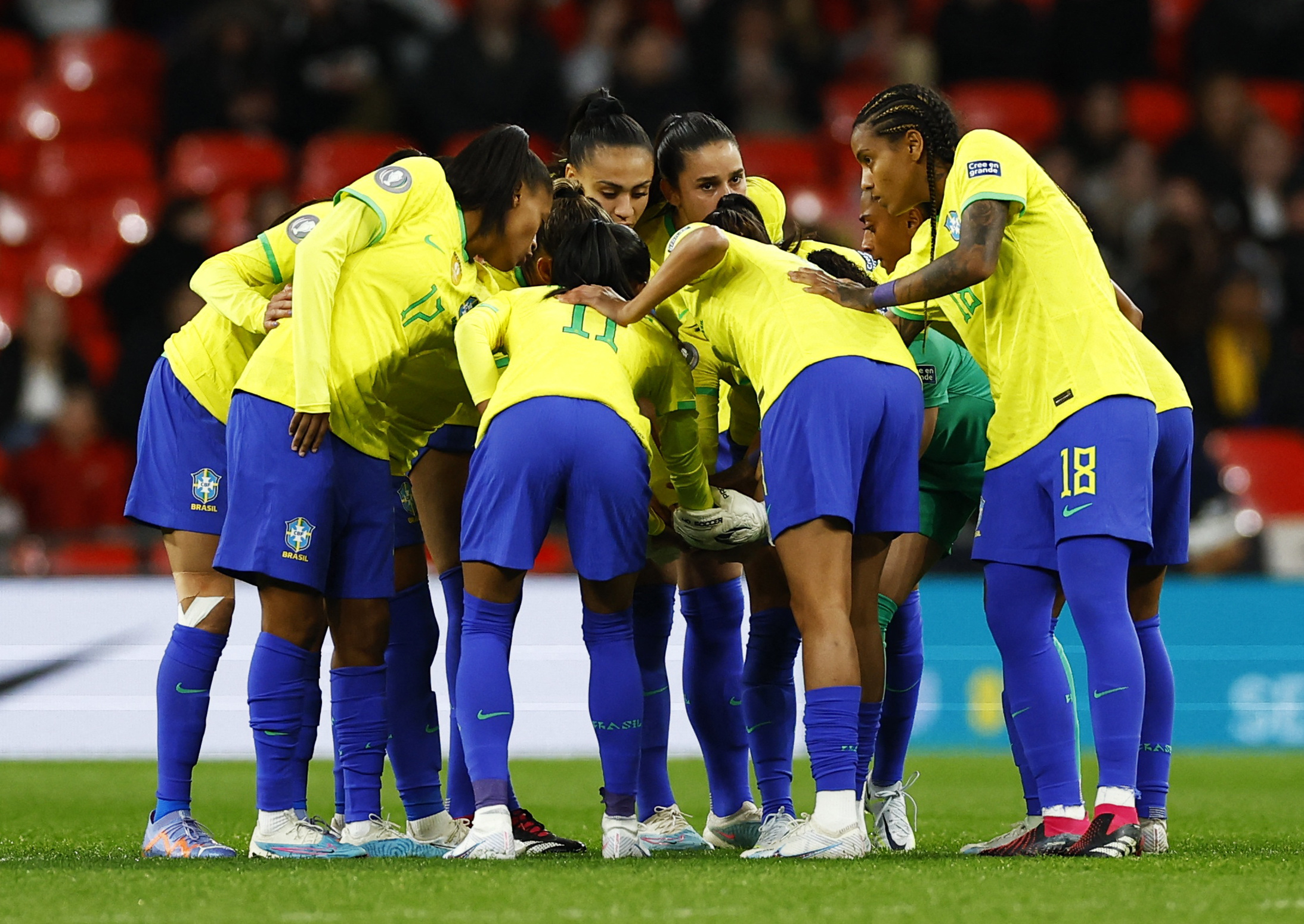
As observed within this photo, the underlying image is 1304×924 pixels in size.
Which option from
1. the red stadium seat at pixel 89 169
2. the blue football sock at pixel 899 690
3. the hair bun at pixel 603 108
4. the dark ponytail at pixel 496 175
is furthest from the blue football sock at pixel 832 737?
the red stadium seat at pixel 89 169

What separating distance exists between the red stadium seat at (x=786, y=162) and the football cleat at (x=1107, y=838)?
7790 millimetres

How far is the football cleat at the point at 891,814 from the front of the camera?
15.9 feet

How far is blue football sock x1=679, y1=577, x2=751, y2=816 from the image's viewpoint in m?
5.06

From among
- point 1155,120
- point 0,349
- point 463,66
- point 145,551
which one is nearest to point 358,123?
point 463,66

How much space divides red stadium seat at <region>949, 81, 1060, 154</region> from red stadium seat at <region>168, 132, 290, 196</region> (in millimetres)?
4793

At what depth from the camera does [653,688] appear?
16.8 feet

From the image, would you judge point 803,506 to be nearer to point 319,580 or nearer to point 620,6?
point 319,580

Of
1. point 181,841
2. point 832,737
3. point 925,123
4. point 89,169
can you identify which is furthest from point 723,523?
point 89,169

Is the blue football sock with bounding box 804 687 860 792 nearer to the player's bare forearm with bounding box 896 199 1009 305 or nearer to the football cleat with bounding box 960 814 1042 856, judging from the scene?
the football cleat with bounding box 960 814 1042 856

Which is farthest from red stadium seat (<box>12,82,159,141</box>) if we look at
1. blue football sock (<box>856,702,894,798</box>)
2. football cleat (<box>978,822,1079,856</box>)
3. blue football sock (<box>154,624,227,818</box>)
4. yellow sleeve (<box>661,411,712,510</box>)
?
football cleat (<box>978,822,1079,856</box>)

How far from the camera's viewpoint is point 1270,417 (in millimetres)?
10344

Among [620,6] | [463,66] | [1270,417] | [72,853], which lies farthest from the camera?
[620,6]

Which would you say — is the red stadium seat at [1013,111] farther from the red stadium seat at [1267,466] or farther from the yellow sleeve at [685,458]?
the yellow sleeve at [685,458]

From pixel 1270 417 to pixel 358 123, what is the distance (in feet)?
21.0
